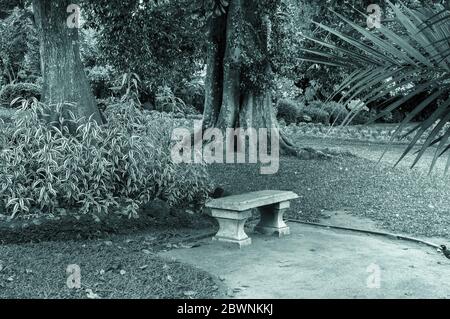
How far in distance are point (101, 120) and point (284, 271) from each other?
12.3ft

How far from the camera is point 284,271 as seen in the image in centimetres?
567

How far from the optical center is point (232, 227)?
664 centimetres

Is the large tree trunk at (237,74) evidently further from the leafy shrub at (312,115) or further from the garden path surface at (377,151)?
the leafy shrub at (312,115)

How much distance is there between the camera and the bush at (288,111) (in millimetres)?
21453

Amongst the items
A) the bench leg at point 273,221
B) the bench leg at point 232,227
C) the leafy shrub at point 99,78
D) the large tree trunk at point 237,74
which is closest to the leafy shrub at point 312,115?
→ the leafy shrub at point 99,78

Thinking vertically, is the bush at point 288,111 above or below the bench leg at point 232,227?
above

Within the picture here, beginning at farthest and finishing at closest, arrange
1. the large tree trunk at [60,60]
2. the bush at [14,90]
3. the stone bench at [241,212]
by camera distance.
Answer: the bush at [14,90] < the large tree trunk at [60,60] < the stone bench at [241,212]

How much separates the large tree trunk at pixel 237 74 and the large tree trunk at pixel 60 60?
4.34m

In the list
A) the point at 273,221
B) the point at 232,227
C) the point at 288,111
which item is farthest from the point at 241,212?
the point at 288,111

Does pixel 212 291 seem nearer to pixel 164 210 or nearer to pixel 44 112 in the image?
pixel 164 210

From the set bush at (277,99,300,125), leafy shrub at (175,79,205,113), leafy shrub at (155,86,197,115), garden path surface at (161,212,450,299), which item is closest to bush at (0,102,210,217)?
leafy shrub at (155,86,197,115)

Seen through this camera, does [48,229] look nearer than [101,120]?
Yes

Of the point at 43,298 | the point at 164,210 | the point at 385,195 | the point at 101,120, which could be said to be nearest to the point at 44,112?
the point at 101,120

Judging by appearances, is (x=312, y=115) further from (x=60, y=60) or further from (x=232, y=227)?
(x=232, y=227)
